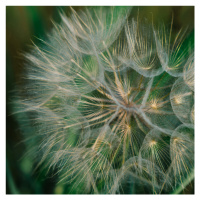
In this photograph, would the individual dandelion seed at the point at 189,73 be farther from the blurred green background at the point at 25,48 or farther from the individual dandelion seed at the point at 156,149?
the individual dandelion seed at the point at 156,149

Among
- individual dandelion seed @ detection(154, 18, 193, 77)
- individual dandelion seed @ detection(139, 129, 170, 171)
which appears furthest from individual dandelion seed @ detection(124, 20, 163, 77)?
individual dandelion seed @ detection(139, 129, 170, 171)

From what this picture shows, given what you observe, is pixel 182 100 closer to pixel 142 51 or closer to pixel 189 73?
pixel 189 73

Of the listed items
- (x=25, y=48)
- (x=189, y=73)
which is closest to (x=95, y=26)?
(x=25, y=48)

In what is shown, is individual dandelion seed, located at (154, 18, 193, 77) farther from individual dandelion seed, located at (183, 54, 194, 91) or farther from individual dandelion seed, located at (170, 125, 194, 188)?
individual dandelion seed, located at (170, 125, 194, 188)

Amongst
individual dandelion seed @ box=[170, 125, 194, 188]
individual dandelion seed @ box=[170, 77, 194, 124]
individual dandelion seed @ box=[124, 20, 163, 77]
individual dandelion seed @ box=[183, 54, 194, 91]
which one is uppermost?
individual dandelion seed @ box=[124, 20, 163, 77]

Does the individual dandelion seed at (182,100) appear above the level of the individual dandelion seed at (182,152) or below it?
above

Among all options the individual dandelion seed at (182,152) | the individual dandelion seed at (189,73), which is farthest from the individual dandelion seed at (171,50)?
the individual dandelion seed at (182,152)

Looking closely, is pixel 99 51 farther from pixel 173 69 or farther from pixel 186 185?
pixel 186 185

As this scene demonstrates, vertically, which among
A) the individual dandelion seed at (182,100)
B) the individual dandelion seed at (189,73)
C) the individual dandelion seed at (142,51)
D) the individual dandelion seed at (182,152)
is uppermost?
the individual dandelion seed at (142,51)
